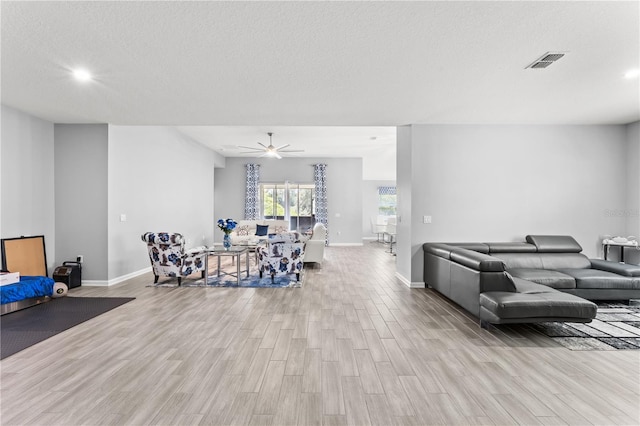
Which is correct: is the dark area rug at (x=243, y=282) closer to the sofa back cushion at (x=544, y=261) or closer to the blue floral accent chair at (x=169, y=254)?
the blue floral accent chair at (x=169, y=254)

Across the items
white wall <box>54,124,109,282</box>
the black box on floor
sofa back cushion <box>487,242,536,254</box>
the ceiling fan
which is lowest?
the black box on floor

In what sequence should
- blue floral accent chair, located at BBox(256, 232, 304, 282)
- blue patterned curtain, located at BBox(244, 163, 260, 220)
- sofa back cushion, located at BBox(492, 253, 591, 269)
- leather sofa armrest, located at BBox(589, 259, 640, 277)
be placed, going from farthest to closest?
blue patterned curtain, located at BBox(244, 163, 260, 220) < blue floral accent chair, located at BBox(256, 232, 304, 282) < sofa back cushion, located at BBox(492, 253, 591, 269) < leather sofa armrest, located at BBox(589, 259, 640, 277)

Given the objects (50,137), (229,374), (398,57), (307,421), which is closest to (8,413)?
(229,374)

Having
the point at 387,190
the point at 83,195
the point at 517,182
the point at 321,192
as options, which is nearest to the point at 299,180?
the point at 321,192

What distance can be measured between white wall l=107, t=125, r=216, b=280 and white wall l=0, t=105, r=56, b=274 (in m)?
0.96

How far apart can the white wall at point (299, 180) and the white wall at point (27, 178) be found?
5970 millimetres

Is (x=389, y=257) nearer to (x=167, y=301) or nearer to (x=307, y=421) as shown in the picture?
(x=167, y=301)

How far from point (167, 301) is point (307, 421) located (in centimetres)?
327

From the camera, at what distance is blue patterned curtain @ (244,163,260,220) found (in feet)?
36.0

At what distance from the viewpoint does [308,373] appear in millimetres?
2469

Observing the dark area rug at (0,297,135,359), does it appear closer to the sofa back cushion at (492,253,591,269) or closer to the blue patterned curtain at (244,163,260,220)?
the sofa back cushion at (492,253,591,269)

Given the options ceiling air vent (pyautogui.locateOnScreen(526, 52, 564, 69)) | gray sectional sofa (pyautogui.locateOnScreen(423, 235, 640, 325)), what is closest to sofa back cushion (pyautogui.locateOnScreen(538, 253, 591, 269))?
gray sectional sofa (pyautogui.locateOnScreen(423, 235, 640, 325))

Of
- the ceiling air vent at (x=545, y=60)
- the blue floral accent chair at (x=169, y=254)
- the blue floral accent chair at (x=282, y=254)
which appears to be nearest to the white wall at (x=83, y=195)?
the blue floral accent chair at (x=169, y=254)

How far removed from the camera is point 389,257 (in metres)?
8.81
